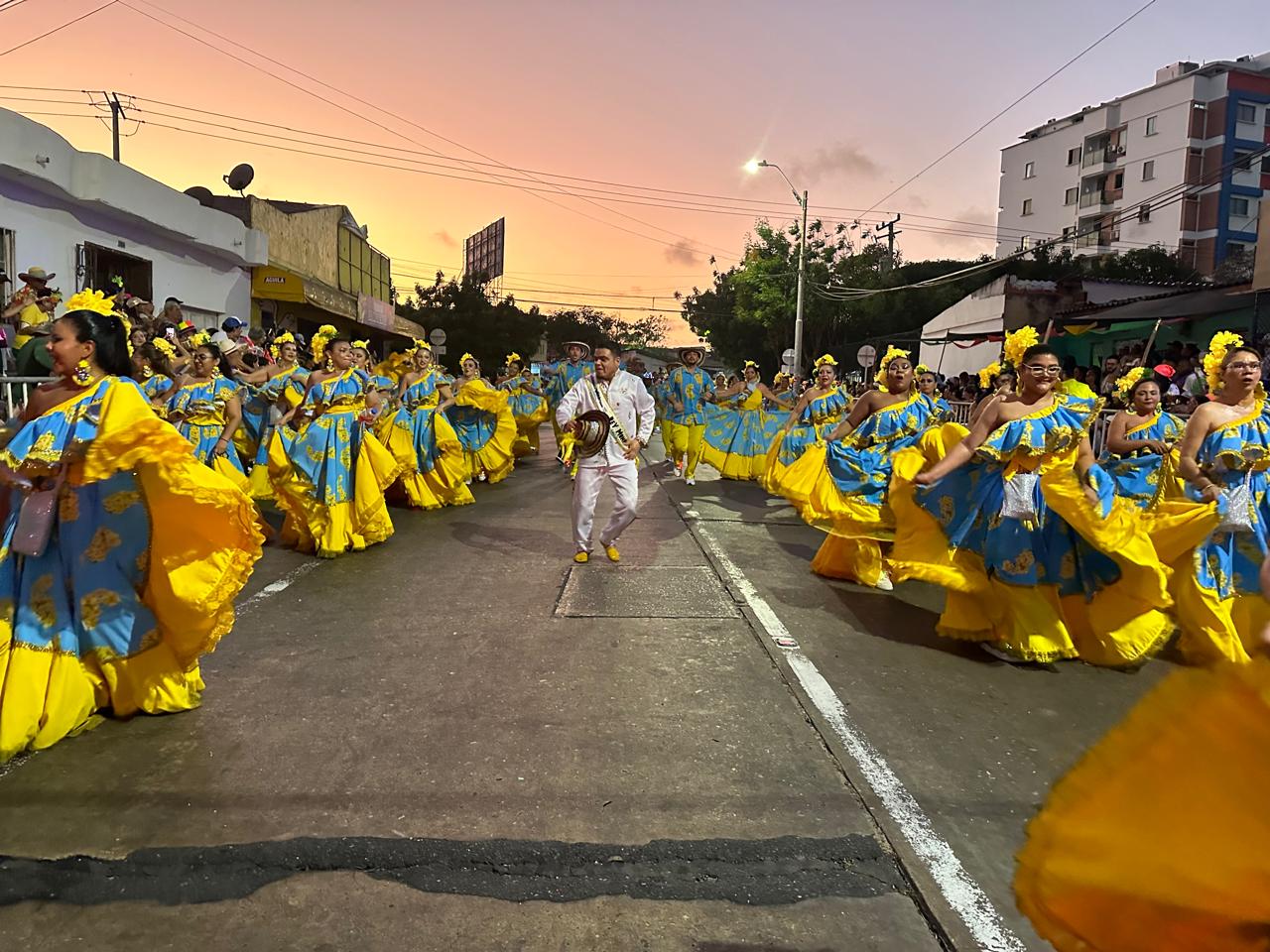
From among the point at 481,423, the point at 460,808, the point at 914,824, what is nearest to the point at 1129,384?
the point at 914,824

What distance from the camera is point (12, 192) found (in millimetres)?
12953

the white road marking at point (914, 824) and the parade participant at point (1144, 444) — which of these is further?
the parade participant at point (1144, 444)

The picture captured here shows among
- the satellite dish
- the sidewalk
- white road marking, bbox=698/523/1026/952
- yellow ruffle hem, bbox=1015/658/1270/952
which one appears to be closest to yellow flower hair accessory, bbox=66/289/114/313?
the sidewalk

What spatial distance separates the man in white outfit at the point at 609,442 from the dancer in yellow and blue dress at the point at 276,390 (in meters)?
2.52

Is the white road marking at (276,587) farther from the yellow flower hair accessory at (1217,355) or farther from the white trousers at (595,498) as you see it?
the yellow flower hair accessory at (1217,355)

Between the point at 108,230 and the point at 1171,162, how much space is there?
5614cm

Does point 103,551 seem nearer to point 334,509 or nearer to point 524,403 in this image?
point 334,509

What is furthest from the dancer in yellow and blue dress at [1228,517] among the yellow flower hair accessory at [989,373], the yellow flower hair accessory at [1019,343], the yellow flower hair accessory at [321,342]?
the yellow flower hair accessory at [321,342]

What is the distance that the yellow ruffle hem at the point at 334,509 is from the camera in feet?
24.2

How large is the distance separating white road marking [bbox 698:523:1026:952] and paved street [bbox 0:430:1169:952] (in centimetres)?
1

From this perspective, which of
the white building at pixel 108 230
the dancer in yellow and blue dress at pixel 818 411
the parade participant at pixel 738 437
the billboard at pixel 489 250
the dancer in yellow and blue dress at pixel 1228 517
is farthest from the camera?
the billboard at pixel 489 250

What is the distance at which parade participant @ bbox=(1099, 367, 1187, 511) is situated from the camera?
22.6 ft

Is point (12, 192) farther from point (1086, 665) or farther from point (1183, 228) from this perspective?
point (1183, 228)

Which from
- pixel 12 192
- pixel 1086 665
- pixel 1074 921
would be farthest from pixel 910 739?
pixel 12 192
